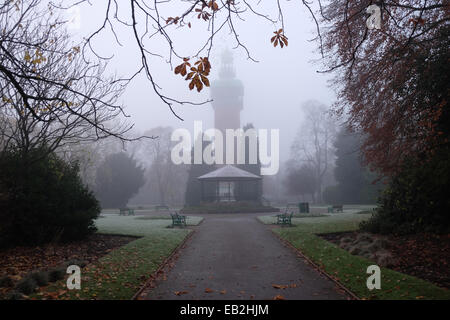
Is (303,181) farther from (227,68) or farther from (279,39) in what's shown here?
(227,68)

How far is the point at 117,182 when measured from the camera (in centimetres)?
4862

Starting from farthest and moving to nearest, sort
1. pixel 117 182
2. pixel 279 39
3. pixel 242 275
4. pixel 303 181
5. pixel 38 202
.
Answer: pixel 303 181
pixel 117 182
pixel 38 202
pixel 242 275
pixel 279 39

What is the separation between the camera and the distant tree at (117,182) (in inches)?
1911

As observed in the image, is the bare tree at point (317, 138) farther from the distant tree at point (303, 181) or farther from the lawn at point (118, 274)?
the lawn at point (118, 274)

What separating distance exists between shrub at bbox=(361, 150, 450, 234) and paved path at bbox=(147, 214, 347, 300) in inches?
155

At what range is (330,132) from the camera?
172 ft

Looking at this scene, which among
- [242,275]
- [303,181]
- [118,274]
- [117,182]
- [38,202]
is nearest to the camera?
[118,274]

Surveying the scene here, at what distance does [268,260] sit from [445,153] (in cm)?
612

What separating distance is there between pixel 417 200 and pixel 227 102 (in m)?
107

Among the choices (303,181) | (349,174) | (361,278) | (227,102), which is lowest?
(361,278)

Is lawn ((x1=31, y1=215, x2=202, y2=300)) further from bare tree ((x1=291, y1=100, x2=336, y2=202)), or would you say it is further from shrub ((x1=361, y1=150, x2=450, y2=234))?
bare tree ((x1=291, y1=100, x2=336, y2=202))

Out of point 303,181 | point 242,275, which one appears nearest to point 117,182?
point 303,181

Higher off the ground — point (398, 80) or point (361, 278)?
point (398, 80)
